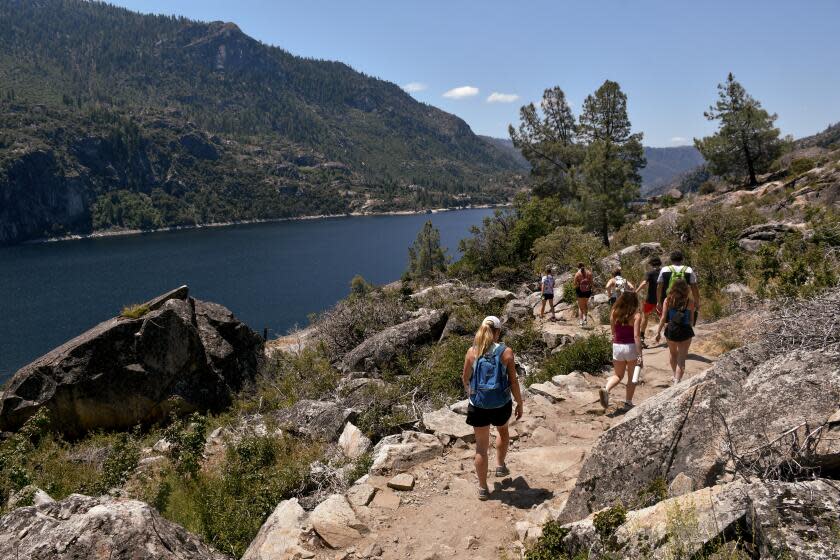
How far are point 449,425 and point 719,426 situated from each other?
455 cm

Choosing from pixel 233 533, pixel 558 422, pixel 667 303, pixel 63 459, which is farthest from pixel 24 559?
pixel 63 459

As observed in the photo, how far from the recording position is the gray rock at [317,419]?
388 inches

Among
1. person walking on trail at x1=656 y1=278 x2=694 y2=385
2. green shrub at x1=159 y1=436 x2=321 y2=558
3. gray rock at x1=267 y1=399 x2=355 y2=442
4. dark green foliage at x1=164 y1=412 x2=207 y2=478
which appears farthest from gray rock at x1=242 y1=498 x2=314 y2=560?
person walking on trail at x1=656 y1=278 x2=694 y2=385

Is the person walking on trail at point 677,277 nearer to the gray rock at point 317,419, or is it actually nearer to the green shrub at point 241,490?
the gray rock at point 317,419

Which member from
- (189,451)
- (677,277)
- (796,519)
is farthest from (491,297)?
(796,519)

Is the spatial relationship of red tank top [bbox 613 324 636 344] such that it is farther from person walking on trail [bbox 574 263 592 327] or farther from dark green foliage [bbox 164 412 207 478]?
dark green foliage [bbox 164 412 207 478]

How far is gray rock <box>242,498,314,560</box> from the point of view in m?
5.47

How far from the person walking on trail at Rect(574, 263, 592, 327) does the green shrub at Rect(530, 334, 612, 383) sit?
10.3ft

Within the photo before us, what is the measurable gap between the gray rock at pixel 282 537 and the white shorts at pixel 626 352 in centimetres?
515

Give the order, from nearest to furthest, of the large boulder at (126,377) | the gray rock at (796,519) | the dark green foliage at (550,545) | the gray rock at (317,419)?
the gray rock at (796,519), the dark green foliage at (550,545), the gray rock at (317,419), the large boulder at (126,377)

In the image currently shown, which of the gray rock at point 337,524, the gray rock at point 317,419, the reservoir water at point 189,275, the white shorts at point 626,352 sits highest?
the white shorts at point 626,352

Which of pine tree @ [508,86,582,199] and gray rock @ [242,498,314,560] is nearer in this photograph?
gray rock @ [242,498,314,560]

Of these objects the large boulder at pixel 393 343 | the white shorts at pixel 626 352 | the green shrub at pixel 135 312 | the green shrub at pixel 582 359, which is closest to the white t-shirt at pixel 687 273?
the white shorts at pixel 626 352

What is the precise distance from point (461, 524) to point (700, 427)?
2.79 m
